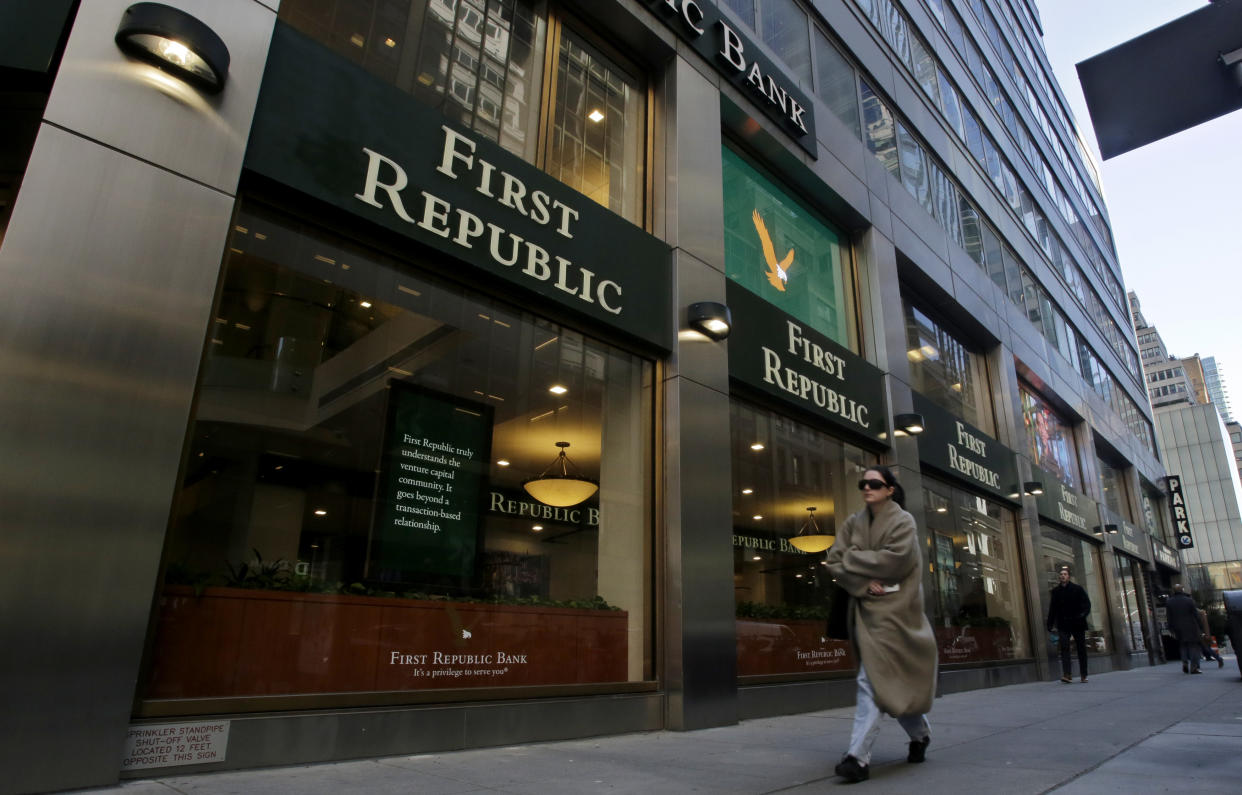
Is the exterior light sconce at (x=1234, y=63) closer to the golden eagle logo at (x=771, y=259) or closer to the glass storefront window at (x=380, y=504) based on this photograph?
the glass storefront window at (x=380, y=504)

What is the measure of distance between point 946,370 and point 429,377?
1149 centimetres

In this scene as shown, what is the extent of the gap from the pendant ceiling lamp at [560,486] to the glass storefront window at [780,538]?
1828 mm

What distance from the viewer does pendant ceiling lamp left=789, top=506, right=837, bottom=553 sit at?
917 cm

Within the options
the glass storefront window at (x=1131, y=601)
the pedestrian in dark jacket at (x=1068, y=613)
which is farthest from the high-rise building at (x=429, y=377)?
the glass storefront window at (x=1131, y=601)

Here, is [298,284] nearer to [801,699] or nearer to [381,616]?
[381,616]

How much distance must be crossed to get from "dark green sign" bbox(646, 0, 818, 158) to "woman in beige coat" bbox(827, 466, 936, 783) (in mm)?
6397

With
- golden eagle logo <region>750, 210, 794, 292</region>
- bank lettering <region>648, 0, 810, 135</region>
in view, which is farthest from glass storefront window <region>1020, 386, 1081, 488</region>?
bank lettering <region>648, 0, 810, 135</region>

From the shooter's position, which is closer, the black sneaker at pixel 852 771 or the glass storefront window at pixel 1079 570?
the black sneaker at pixel 852 771

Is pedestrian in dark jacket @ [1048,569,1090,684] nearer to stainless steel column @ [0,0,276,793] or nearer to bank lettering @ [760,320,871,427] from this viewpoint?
bank lettering @ [760,320,871,427]

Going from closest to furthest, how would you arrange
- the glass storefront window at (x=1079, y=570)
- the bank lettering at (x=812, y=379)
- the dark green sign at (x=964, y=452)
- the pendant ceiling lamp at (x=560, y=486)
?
1. the pendant ceiling lamp at (x=560, y=486)
2. the bank lettering at (x=812, y=379)
3. the dark green sign at (x=964, y=452)
4. the glass storefront window at (x=1079, y=570)

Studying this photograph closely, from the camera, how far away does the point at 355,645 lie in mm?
4633

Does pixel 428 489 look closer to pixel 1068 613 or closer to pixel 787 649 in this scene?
pixel 787 649

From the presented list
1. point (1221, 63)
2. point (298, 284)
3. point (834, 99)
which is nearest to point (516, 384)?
point (298, 284)

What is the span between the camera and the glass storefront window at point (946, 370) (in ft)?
42.8
